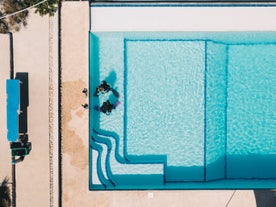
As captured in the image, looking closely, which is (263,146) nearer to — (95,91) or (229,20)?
(229,20)

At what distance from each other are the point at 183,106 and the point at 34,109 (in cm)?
524

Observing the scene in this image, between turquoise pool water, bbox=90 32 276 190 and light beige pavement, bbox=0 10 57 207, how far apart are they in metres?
1.74

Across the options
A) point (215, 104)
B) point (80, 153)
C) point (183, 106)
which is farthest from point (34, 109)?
point (215, 104)

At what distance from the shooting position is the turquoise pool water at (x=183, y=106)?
47.3 ft

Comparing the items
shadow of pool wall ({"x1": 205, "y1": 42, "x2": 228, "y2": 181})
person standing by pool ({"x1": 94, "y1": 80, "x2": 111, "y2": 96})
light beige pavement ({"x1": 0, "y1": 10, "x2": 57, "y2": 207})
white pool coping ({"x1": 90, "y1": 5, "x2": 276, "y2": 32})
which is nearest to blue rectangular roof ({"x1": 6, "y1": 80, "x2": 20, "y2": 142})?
light beige pavement ({"x1": 0, "y1": 10, "x2": 57, "y2": 207})

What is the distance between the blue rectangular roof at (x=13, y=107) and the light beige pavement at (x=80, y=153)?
5.21 ft

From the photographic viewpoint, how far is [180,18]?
14.1 metres

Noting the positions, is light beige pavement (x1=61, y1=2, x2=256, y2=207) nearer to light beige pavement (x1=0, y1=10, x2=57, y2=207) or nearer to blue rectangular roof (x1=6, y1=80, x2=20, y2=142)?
light beige pavement (x1=0, y1=10, x2=57, y2=207)

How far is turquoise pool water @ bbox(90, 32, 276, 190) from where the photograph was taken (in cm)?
1443

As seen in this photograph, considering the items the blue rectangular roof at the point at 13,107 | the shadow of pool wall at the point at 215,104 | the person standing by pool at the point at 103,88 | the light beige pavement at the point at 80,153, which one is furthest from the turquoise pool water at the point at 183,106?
the blue rectangular roof at the point at 13,107

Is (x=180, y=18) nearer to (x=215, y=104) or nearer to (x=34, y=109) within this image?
(x=215, y=104)

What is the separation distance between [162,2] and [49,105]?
17.4ft

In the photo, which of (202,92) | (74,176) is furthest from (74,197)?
(202,92)

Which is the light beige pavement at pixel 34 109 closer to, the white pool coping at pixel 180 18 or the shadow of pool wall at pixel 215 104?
the white pool coping at pixel 180 18
